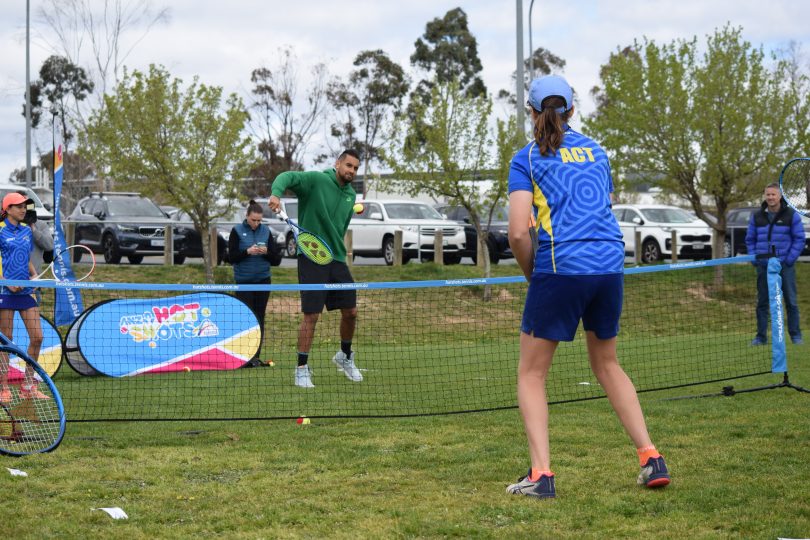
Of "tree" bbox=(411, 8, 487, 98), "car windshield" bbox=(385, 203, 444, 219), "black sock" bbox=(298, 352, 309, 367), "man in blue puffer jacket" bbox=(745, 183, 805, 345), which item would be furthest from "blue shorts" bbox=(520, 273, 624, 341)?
"tree" bbox=(411, 8, 487, 98)

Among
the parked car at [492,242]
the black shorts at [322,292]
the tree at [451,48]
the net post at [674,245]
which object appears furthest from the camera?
the tree at [451,48]

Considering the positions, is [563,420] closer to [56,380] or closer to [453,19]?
[56,380]

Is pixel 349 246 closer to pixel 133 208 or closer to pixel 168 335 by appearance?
pixel 133 208

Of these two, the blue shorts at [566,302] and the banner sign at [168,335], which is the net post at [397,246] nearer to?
the banner sign at [168,335]

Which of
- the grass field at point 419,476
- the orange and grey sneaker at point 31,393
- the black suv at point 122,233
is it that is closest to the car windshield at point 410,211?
the black suv at point 122,233

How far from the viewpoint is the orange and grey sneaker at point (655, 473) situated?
216 inches

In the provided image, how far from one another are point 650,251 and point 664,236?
540mm

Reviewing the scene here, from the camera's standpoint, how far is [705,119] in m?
24.5

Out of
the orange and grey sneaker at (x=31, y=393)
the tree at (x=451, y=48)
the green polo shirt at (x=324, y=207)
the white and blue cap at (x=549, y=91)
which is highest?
the tree at (x=451, y=48)

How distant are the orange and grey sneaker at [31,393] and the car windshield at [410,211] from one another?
20195 millimetres

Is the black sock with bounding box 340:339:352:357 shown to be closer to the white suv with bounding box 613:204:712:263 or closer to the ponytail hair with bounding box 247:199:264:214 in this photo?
the ponytail hair with bounding box 247:199:264:214

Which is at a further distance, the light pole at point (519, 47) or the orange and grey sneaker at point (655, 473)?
the light pole at point (519, 47)

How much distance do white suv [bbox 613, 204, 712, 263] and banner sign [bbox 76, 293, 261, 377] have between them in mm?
17050

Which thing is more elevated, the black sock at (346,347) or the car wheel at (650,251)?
the car wheel at (650,251)
